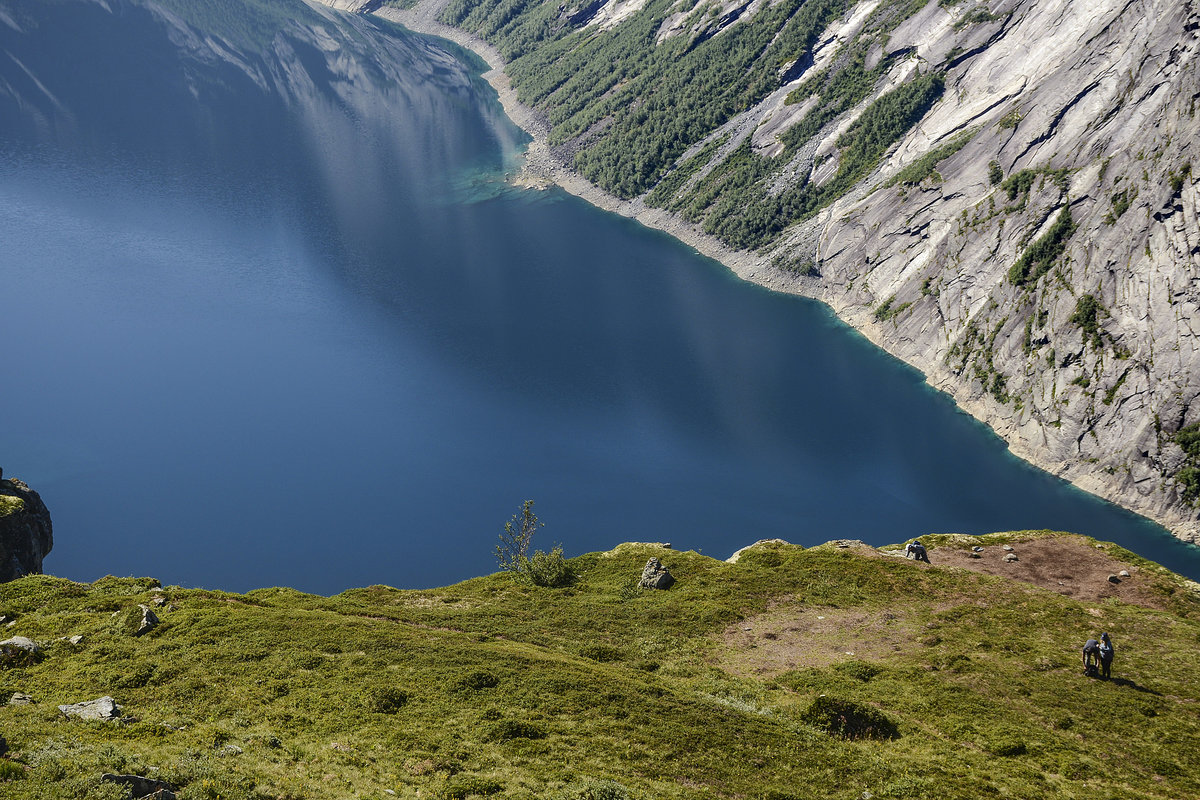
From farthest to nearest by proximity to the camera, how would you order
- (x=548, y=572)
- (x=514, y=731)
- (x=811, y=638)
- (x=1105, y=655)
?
(x=548, y=572) → (x=811, y=638) → (x=1105, y=655) → (x=514, y=731)

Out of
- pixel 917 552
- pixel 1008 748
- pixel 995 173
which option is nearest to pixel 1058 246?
pixel 995 173

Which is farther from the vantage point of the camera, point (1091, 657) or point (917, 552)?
point (917, 552)

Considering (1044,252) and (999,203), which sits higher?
(999,203)

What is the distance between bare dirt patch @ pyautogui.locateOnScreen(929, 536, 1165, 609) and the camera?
56312 millimetres

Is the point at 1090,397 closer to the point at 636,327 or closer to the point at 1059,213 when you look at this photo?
the point at 1059,213

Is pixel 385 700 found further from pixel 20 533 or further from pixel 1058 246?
pixel 1058 246

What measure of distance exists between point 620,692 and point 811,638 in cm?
1597

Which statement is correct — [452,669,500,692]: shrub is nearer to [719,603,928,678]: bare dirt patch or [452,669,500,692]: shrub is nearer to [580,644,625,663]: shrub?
[580,644,625,663]: shrub

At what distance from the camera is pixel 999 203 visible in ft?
429

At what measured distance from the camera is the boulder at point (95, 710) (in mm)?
32406

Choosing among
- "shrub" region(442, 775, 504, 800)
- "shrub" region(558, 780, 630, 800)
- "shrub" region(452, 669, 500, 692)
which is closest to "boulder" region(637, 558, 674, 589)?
"shrub" region(452, 669, 500, 692)

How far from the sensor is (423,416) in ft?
373

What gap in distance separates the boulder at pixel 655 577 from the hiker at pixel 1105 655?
25.5m

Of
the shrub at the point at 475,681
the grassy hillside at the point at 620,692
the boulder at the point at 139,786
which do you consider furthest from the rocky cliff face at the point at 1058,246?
the boulder at the point at 139,786
